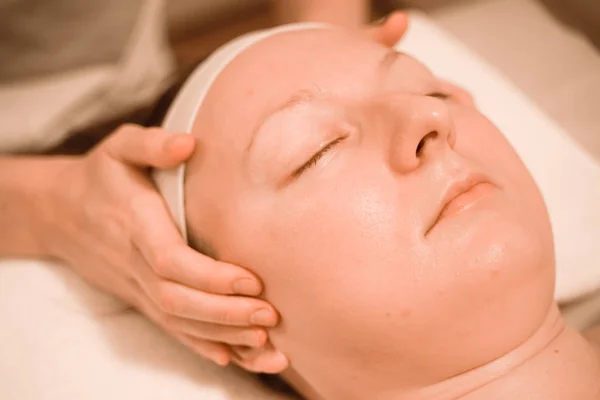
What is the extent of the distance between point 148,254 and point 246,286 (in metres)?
0.16

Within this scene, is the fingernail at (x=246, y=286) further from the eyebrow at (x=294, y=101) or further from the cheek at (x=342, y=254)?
the eyebrow at (x=294, y=101)

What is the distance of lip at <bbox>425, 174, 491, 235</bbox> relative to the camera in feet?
2.52

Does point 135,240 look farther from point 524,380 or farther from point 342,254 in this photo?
point 524,380

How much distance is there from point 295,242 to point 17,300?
55cm

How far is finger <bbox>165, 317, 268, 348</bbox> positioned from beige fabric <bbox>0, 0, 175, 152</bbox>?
21.0 inches

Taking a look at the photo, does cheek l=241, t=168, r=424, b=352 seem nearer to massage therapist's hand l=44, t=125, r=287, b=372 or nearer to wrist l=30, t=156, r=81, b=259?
massage therapist's hand l=44, t=125, r=287, b=372

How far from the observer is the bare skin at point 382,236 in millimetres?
743

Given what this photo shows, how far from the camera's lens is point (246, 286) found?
794mm

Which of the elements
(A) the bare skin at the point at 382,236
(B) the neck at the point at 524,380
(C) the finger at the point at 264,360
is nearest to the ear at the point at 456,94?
(A) the bare skin at the point at 382,236

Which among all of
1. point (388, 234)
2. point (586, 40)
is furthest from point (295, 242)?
point (586, 40)

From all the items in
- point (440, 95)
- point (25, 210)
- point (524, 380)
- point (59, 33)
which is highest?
point (440, 95)

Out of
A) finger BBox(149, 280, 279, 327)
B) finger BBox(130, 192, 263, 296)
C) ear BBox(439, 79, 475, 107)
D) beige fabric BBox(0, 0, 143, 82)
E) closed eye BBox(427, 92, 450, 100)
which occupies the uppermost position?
closed eye BBox(427, 92, 450, 100)

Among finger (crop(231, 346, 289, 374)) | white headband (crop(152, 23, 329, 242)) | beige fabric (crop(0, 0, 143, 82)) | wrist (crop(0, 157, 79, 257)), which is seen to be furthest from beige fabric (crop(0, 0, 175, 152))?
finger (crop(231, 346, 289, 374))

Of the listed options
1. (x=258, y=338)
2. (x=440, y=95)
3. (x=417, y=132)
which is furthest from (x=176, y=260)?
(x=440, y=95)
